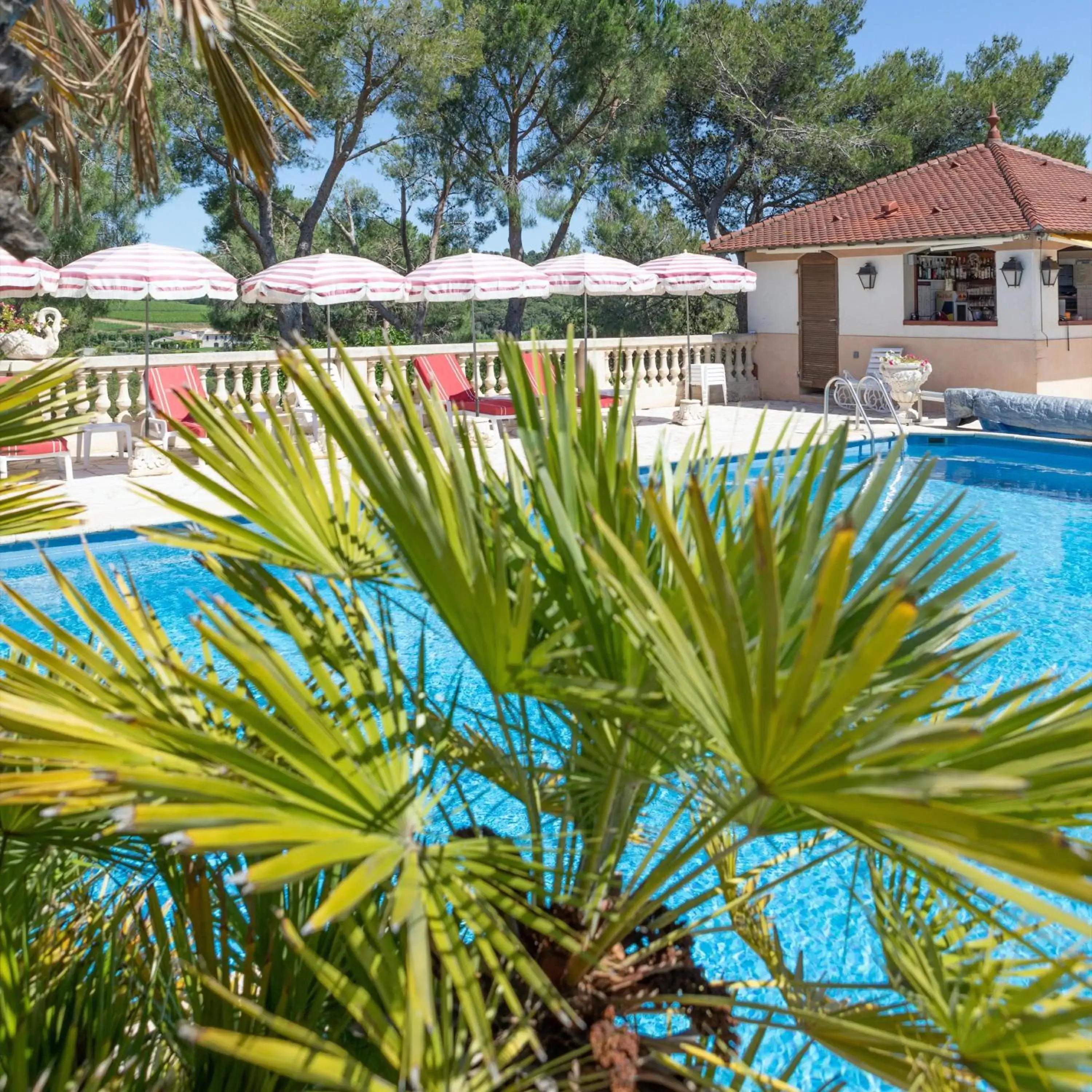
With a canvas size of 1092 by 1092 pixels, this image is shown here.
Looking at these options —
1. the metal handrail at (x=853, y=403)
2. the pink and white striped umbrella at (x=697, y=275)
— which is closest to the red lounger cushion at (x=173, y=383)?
the pink and white striped umbrella at (x=697, y=275)

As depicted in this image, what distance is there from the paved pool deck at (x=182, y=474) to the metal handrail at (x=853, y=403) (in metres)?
0.22

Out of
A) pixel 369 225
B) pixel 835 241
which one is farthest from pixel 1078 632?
pixel 369 225

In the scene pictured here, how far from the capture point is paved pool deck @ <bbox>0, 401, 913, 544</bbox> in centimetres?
1127

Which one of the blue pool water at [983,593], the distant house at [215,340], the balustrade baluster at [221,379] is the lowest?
the blue pool water at [983,593]

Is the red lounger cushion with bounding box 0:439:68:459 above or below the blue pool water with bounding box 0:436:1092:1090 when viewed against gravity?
above

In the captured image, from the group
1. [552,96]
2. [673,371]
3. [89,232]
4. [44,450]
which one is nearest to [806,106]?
[552,96]

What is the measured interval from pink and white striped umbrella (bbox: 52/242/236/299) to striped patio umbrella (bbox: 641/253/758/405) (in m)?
6.99

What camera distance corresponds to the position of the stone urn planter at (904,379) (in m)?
17.9

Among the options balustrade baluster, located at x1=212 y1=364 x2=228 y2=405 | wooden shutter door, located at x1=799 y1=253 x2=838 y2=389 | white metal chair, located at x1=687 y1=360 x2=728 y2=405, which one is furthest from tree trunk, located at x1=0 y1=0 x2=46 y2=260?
wooden shutter door, located at x1=799 y1=253 x2=838 y2=389

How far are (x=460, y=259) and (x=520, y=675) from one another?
49.6ft

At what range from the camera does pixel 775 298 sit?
71.8ft

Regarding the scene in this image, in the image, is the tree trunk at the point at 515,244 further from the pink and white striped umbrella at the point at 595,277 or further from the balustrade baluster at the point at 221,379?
the balustrade baluster at the point at 221,379

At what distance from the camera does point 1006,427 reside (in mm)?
16766

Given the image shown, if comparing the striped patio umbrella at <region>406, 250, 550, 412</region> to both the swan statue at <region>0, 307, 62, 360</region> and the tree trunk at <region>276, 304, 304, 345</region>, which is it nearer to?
the swan statue at <region>0, 307, 62, 360</region>
